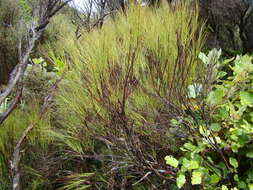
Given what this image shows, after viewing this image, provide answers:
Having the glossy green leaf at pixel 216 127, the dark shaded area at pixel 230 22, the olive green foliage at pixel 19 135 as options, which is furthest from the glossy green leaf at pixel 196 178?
the dark shaded area at pixel 230 22

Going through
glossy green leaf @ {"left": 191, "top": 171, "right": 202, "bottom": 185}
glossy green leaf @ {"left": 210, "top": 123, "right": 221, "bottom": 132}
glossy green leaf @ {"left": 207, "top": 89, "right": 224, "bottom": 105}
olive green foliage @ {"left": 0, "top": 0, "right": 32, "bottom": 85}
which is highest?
olive green foliage @ {"left": 0, "top": 0, "right": 32, "bottom": 85}

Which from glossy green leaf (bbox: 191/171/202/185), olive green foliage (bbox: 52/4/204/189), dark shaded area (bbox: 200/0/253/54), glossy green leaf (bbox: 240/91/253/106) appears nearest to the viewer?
glossy green leaf (bbox: 191/171/202/185)

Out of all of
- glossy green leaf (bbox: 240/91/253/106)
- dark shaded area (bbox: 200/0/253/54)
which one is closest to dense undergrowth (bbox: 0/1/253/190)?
glossy green leaf (bbox: 240/91/253/106)

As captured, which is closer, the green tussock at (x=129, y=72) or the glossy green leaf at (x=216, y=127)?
the glossy green leaf at (x=216, y=127)

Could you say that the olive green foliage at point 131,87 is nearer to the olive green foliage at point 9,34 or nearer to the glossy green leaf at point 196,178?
the glossy green leaf at point 196,178

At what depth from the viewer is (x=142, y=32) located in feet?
4.38

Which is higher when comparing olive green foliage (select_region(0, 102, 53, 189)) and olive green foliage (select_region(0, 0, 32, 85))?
olive green foliage (select_region(0, 0, 32, 85))

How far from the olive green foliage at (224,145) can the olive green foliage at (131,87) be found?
0.51ft

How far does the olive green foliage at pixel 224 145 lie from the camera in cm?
89

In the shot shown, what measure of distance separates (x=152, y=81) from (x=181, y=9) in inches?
19.9

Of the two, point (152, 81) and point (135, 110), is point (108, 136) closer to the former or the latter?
point (135, 110)

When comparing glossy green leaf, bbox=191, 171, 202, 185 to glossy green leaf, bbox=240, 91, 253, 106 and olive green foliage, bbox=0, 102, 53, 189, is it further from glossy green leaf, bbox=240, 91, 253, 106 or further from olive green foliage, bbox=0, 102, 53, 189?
olive green foliage, bbox=0, 102, 53, 189

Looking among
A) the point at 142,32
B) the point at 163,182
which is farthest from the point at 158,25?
the point at 163,182

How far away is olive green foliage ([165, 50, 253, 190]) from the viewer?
2.90 feet
